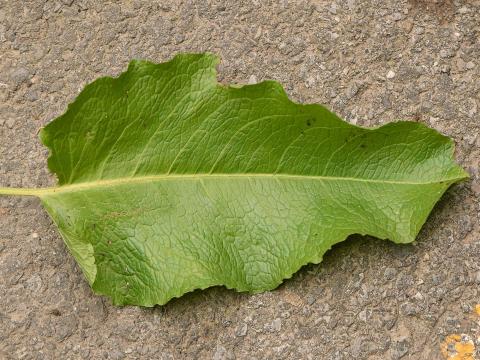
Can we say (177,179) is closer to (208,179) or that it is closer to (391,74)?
(208,179)

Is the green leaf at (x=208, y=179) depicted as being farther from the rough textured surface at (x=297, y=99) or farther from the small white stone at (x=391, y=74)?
the small white stone at (x=391, y=74)

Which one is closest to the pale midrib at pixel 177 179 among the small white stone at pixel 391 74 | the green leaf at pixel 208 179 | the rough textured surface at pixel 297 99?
the green leaf at pixel 208 179

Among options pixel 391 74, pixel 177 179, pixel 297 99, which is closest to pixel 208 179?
pixel 177 179

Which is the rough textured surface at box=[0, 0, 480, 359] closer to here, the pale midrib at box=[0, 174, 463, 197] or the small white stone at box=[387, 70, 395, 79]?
the small white stone at box=[387, 70, 395, 79]

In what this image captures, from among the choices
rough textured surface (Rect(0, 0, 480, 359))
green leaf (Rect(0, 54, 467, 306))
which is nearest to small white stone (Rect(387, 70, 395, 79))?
rough textured surface (Rect(0, 0, 480, 359))

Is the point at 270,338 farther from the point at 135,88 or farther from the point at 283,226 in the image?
the point at 135,88

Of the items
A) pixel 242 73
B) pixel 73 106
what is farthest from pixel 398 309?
pixel 73 106
